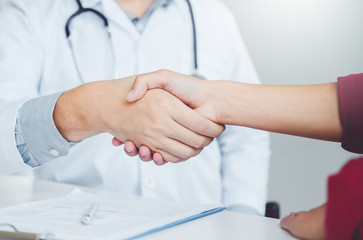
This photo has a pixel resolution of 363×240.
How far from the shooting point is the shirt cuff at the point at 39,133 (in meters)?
0.83

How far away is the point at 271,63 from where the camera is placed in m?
1.72

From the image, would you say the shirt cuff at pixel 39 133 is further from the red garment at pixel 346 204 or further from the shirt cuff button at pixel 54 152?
the red garment at pixel 346 204

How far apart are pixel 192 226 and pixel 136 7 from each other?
78 centimetres

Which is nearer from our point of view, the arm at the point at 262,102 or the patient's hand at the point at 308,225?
the patient's hand at the point at 308,225

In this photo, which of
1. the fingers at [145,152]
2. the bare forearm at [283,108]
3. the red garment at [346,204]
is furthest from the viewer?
the fingers at [145,152]

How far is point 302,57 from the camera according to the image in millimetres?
1671

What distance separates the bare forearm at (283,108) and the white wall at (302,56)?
91 cm

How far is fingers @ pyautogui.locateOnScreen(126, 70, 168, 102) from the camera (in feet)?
2.62

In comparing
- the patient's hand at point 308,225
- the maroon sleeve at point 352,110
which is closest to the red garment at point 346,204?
the patient's hand at point 308,225

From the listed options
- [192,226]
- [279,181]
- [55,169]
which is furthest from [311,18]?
[192,226]

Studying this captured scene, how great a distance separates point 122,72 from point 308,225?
68 cm

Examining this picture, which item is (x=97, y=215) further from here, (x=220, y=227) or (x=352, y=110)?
(x=352, y=110)

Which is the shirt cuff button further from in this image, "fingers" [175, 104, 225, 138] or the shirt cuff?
"fingers" [175, 104, 225, 138]

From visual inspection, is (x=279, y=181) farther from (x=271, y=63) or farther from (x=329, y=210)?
(x=329, y=210)
